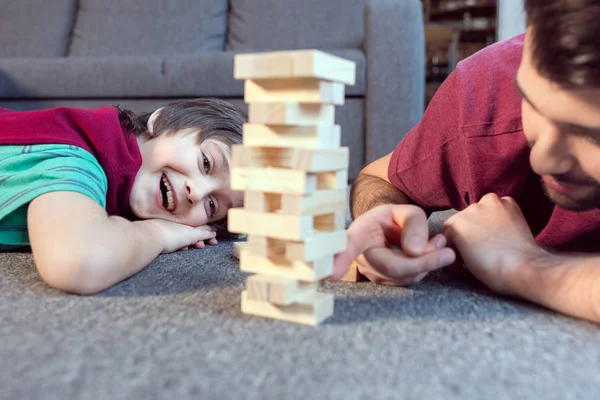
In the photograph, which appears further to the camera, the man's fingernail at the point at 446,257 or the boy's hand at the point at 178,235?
the boy's hand at the point at 178,235

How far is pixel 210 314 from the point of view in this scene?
750 millimetres

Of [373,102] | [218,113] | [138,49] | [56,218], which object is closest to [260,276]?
[56,218]

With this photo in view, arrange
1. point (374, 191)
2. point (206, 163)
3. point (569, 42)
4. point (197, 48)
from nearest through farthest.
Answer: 1. point (569, 42)
2. point (374, 191)
3. point (206, 163)
4. point (197, 48)

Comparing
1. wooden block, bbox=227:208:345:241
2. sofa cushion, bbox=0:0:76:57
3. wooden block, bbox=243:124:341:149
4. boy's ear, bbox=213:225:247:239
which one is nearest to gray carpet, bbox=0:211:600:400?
wooden block, bbox=227:208:345:241

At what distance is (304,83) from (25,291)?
53cm

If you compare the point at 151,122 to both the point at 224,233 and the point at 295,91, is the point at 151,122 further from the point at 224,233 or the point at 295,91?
the point at 295,91

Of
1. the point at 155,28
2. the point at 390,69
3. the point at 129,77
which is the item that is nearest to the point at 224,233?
the point at 390,69

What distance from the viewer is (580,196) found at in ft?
2.56

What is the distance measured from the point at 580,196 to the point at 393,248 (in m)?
0.27

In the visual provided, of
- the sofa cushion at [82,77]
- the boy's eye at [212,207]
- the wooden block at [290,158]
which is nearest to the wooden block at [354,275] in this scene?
the wooden block at [290,158]

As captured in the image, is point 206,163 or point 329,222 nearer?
point 329,222

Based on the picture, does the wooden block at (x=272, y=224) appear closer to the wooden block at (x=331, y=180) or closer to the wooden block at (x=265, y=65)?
the wooden block at (x=331, y=180)

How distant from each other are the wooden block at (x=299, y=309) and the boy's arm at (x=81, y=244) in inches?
9.7

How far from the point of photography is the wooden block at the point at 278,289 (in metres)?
0.69
